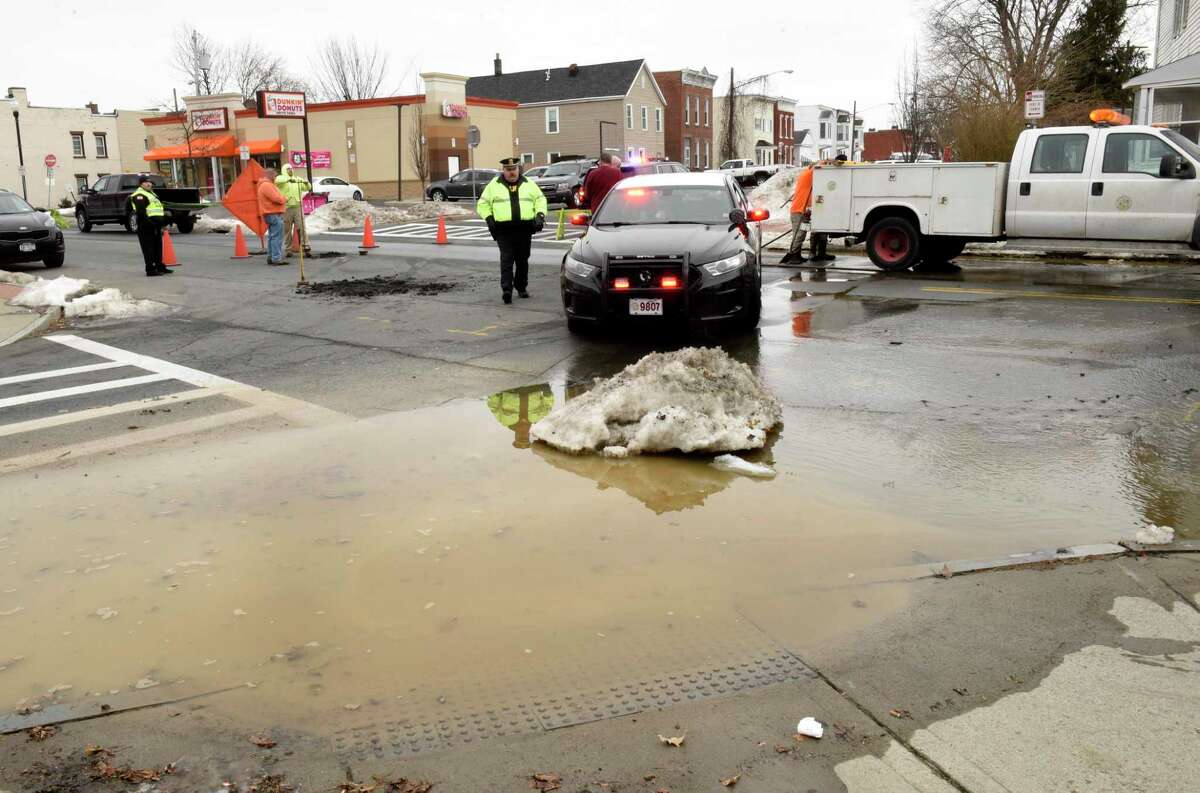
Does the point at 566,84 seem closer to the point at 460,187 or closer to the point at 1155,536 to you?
the point at 460,187

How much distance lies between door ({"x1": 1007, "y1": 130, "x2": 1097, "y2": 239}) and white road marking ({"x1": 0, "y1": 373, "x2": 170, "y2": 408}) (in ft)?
38.6

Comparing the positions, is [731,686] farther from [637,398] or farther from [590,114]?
[590,114]

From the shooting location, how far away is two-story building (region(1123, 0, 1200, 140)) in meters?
22.3

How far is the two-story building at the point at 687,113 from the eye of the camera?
74.1 m

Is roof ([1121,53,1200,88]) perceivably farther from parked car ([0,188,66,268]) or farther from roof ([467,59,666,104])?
roof ([467,59,666,104])

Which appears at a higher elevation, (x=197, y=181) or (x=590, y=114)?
(x=590, y=114)

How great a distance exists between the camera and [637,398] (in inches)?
254

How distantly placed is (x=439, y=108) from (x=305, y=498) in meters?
50.4

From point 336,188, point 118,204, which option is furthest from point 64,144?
point 118,204

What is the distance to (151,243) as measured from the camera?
17.5m

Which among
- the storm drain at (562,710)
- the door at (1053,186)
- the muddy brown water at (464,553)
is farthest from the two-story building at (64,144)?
the storm drain at (562,710)

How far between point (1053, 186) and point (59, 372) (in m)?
12.9

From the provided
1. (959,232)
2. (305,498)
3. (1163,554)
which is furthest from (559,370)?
(959,232)

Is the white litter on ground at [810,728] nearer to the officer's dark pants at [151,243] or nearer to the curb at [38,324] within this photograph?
the curb at [38,324]
